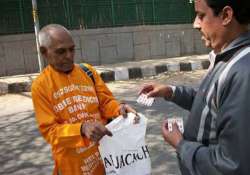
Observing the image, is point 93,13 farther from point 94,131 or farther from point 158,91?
point 94,131

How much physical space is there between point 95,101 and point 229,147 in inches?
47.0

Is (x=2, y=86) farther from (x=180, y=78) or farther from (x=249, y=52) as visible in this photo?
(x=249, y=52)

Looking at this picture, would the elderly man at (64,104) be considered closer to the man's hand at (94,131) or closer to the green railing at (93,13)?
the man's hand at (94,131)

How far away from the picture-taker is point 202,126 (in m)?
1.59

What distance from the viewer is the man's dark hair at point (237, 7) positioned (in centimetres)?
150

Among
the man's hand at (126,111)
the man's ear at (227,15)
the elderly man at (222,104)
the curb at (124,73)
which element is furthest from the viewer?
the curb at (124,73)

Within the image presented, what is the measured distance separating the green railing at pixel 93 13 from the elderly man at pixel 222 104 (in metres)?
10.1

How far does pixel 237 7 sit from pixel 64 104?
3.85ft

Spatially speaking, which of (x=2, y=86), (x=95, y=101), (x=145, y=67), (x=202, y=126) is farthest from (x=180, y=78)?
(x=202, y=126)

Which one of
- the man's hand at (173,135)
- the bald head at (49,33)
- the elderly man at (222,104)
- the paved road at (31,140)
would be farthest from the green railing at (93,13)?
the elderly man at (222,104)

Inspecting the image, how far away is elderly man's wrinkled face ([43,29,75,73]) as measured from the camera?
94.1 inches

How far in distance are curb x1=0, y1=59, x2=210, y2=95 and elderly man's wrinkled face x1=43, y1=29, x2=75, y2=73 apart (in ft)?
24.4

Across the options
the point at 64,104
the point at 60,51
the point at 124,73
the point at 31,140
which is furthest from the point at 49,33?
the point at 124,73

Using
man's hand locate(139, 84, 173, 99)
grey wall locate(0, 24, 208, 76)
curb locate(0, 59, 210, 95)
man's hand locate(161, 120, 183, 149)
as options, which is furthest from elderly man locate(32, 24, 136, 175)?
grey wall locate(0, 24, 208, 76)
